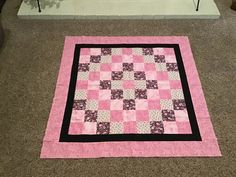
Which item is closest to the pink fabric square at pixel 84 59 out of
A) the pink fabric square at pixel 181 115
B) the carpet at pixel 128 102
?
the carpet at pixel 128 102

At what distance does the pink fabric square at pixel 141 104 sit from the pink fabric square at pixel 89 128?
25 centimetres

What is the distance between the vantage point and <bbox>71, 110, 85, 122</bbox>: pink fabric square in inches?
66.3

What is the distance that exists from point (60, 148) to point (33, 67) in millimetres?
628

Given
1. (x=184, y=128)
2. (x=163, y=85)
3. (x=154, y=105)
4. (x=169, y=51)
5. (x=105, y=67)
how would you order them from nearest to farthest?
(x=184, y=128) < (x=154, y=105) < (x=163, y=85) < (x=105, y=67) < (x=169, y=51)

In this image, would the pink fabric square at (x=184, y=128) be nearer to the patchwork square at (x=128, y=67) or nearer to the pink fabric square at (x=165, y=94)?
the pink fabric square at (x=165, y=94)

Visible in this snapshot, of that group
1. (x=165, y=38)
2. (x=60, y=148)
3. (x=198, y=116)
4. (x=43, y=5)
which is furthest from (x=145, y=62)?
(x=43, y=5)

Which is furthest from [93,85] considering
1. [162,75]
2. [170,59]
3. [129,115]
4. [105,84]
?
[170,59]

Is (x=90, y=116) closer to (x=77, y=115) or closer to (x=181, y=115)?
(x=77, y=115)

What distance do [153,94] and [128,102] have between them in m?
0.15

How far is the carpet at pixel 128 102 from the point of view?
5.13 feet

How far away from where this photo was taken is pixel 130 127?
5.39ft

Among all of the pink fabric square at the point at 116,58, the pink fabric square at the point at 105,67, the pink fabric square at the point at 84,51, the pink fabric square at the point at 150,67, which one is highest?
the pink fabric square at the point at 84,51

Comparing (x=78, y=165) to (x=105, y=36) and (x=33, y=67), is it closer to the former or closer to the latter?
(x=33, y=67)

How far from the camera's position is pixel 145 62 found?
200cm
